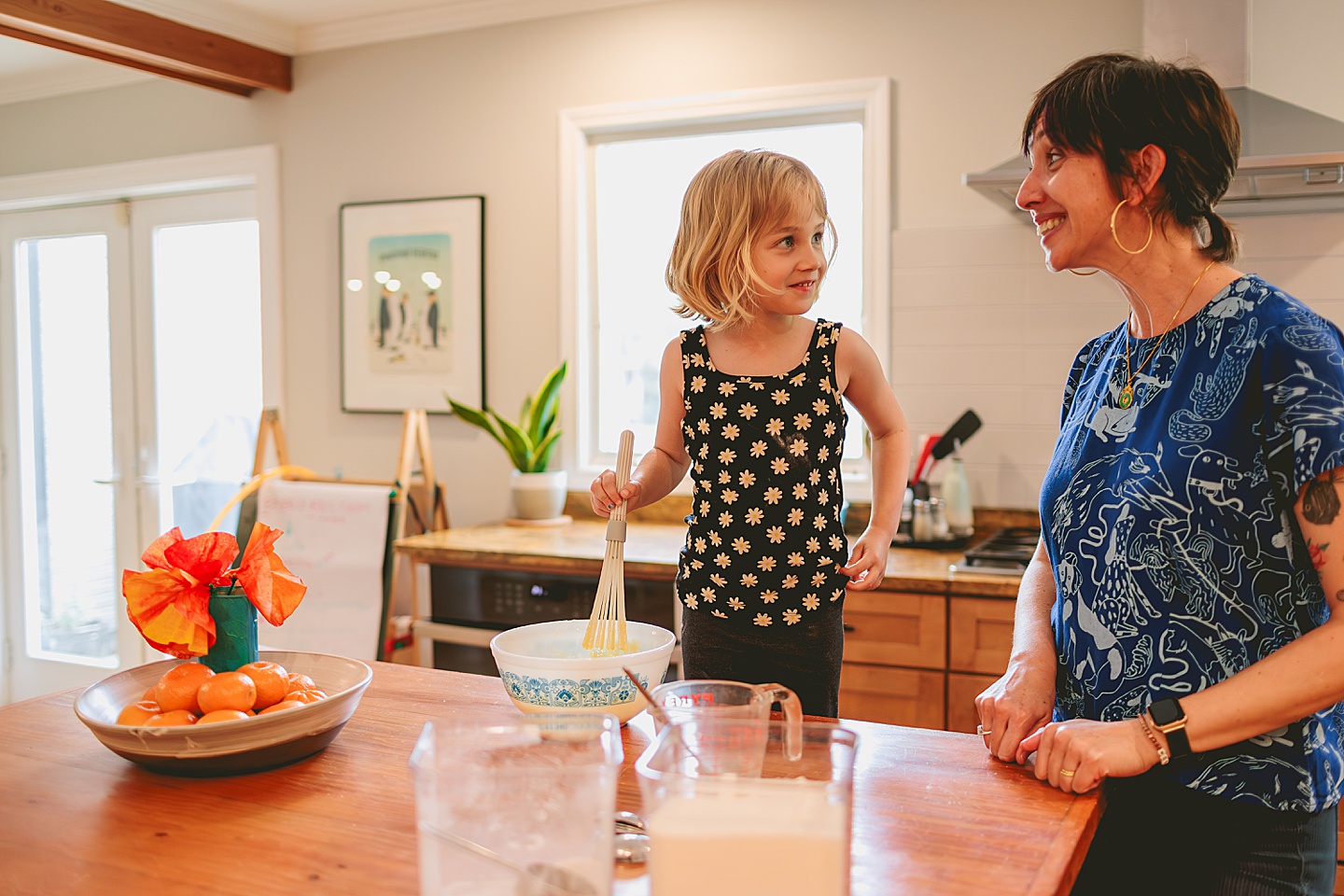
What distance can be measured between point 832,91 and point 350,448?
1959 mm

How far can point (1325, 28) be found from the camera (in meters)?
2.39

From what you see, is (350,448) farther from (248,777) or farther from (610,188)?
(248,777)

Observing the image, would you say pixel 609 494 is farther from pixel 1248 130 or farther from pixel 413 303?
pixel 413 303

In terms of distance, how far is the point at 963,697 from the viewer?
232 cm

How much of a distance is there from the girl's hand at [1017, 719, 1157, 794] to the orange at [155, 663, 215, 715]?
83 centimetres

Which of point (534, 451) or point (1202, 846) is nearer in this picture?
point (1202, 846)

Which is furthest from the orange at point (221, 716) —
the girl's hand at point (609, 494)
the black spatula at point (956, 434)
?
the black spatula at point (956, 434)

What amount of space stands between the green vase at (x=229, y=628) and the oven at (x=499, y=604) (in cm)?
147

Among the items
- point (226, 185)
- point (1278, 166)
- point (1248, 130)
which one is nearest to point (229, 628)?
point (1278, 166)

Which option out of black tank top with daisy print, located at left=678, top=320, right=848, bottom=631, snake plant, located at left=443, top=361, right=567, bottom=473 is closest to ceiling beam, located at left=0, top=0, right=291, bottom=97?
snake plant, located at left=443, top=361, right=567, bottom=473

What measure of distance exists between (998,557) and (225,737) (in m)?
1.74

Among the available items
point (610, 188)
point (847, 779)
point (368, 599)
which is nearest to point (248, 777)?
point (847, 779)

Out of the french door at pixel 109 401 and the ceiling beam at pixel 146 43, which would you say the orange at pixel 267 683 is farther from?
the french door at pixel 109 401

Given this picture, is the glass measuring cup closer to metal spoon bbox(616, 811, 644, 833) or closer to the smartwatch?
metal spoon bbox(616, 811, 644, 833)
